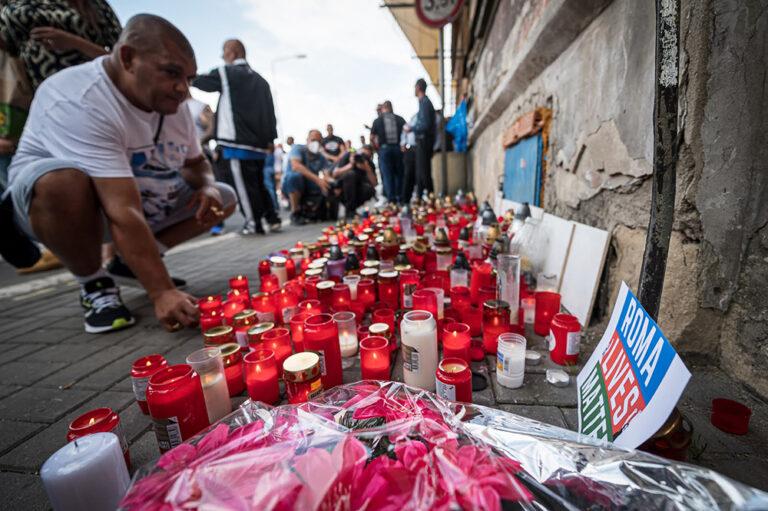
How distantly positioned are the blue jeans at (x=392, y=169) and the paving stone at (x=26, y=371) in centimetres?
682

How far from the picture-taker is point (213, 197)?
2590 millimetres

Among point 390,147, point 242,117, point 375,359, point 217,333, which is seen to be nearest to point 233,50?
point 242,117

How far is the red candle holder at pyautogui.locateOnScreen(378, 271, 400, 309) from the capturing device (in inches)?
72.6

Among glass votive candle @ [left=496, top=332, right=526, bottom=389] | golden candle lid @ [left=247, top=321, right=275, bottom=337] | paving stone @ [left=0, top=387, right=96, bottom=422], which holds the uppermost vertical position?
golden candle lid @ [left=247, top=321, right=275, bottom=337]

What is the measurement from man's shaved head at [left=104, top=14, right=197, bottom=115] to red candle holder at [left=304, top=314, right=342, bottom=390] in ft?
5.32

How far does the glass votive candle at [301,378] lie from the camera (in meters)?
1.02

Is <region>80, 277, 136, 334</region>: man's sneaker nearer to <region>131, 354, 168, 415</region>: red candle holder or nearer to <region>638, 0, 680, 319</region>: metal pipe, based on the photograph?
<region>131, 354, 168, 415</region>: red candle holder

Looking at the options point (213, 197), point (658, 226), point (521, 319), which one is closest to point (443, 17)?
point (213, 197)

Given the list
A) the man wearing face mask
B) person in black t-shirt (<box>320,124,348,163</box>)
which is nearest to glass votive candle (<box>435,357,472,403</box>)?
the man wearing face mask

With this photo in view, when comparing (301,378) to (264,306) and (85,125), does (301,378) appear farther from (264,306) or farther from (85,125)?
(85,125)

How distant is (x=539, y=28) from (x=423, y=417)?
2450 mm

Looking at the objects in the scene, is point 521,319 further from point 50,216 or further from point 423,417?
point 50,216

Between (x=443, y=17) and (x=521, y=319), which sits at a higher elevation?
(x=443, y=17)

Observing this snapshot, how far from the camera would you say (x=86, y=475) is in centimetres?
66
